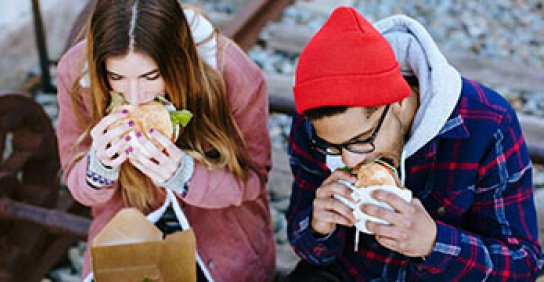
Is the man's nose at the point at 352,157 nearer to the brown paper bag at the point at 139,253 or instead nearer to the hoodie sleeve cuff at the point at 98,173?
the brown paper bag at the point at 139,253

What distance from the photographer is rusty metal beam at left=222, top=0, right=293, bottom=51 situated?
4.84m

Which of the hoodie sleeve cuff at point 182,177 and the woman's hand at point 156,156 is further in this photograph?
the hoodie sleeve cuff at point 182,177

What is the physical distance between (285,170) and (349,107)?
1.98 m

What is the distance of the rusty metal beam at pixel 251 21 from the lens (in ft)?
15.9

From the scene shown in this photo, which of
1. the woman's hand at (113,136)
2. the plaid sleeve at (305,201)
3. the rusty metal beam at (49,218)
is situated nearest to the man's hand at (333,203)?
the plaid sleeve at (305,201)

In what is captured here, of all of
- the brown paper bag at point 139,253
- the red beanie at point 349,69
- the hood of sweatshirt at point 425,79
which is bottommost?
the brown paper bag at point 139,253

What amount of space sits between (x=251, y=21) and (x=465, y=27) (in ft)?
4.60

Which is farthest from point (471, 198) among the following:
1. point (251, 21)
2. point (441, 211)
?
point (251, 21)

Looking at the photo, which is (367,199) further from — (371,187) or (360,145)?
(360,145)

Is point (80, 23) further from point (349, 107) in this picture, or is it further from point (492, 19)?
point (492, 19)

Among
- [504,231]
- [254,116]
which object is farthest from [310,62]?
[504,231]

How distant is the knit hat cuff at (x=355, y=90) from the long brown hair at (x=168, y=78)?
0.46 m

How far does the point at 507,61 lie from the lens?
4.82 m

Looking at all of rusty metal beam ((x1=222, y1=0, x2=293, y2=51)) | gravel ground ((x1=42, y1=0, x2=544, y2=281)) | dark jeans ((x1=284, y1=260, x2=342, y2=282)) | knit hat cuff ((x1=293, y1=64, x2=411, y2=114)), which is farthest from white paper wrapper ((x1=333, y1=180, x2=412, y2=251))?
rusty metal beam ((x1=222, y1=0, x2=293, y2=51))
